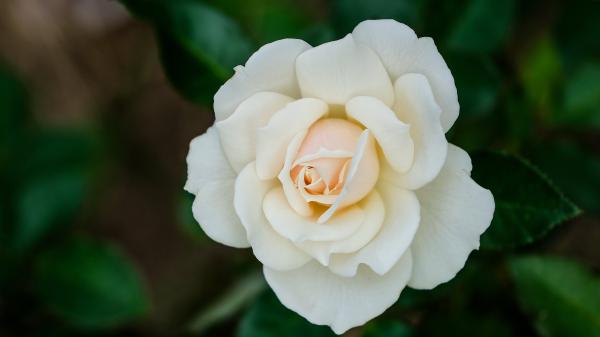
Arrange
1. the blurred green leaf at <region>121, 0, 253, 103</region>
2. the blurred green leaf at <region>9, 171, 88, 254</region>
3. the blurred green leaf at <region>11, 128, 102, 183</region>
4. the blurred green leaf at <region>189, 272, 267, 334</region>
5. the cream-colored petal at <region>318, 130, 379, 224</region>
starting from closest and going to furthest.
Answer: the cream-colored petal at <region>318, 130, 379, 224</region>
the blurred green leaf at <region>121, 0, 253, 103</region>
the blurred green leaf at <region>189, 272, 267, 334</region>
the blurred green leaf at <region>9, 171, 88, 254</region>
the blurred green leaf at <region>11, 128, 102, 183</region>

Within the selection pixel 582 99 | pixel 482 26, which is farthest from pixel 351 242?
pixel 582 99

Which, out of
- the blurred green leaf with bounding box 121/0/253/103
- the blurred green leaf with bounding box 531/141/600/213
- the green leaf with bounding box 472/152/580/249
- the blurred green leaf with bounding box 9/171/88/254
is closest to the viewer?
the green leaf with bounding box 472/152/580/249

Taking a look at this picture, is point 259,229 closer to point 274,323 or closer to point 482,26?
point 274,323

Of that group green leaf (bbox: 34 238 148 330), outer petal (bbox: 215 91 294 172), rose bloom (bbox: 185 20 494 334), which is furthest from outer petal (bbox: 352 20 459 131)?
green leaf (bbox: 34 238 148 330)

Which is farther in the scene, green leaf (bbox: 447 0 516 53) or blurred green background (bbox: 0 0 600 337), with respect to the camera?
green leaf (bbox: 447 0 516 53)

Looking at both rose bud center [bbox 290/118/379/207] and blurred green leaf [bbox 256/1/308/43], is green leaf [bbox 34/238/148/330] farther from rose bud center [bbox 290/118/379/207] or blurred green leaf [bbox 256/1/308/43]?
rose bud center [bbox 290/118/379/207]

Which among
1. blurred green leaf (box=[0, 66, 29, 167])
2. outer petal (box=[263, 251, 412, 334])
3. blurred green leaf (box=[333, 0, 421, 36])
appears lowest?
blurred green leaf (box=[0, 66, 29, 167])
